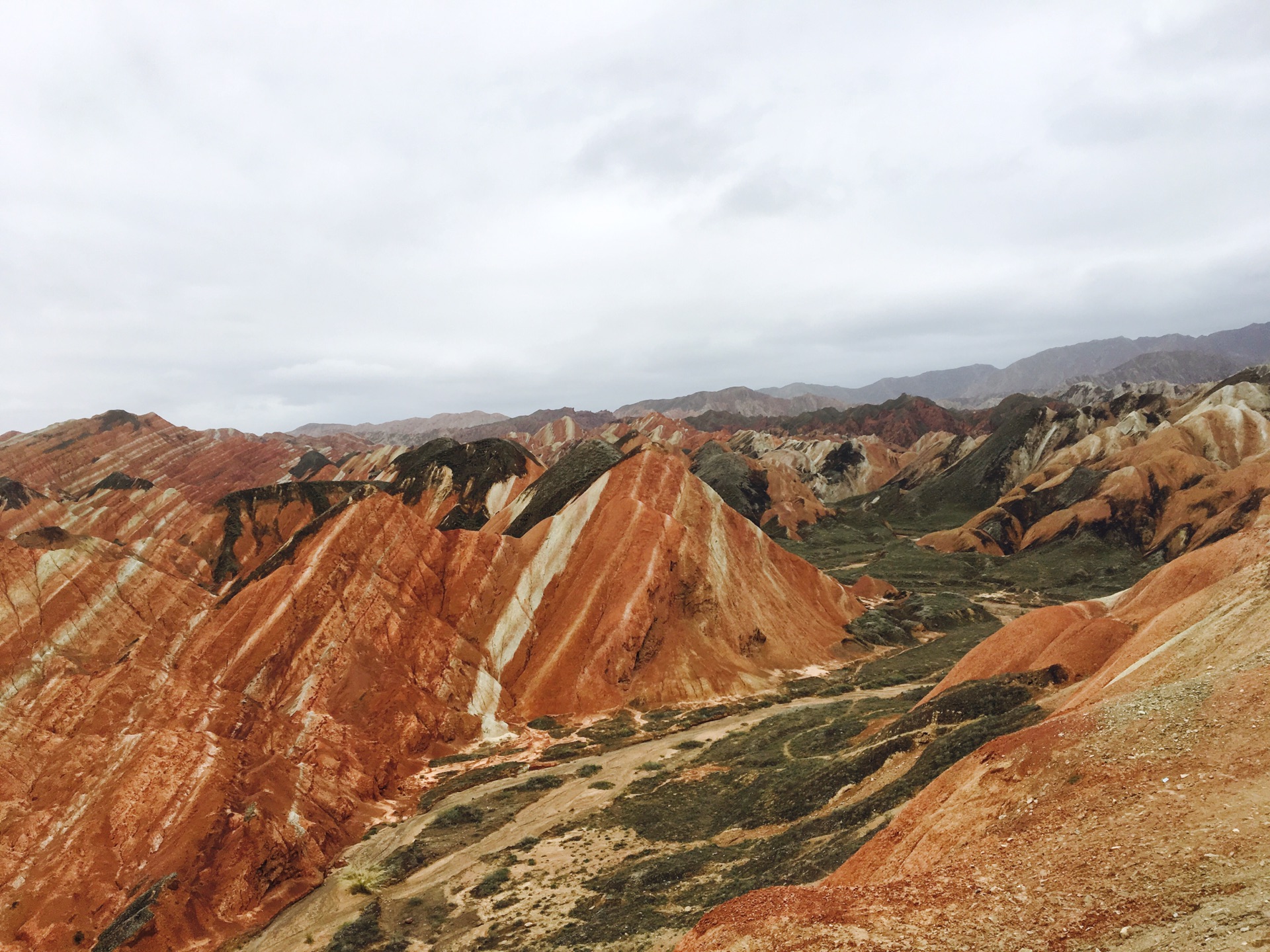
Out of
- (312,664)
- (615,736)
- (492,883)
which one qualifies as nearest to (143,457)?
(312,664)

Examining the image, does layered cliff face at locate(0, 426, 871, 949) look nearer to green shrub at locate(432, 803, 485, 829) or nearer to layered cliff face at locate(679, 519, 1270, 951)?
green shrub at locate(432, 803, 485, 829)

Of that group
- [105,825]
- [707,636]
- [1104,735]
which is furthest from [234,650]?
[1104,735]

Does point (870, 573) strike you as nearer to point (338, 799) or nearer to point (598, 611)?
point (598, 611)

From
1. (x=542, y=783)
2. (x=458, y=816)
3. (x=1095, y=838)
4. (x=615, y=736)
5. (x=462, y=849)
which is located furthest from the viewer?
(x=615, y=736)

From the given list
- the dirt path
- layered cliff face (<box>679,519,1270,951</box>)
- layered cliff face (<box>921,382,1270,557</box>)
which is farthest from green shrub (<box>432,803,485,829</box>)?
layered cliff face (<box>921,382,1270,557</box>)

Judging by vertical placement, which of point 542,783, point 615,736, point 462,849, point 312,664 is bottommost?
point 615,736

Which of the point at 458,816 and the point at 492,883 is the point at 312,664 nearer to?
the point at 458,816
